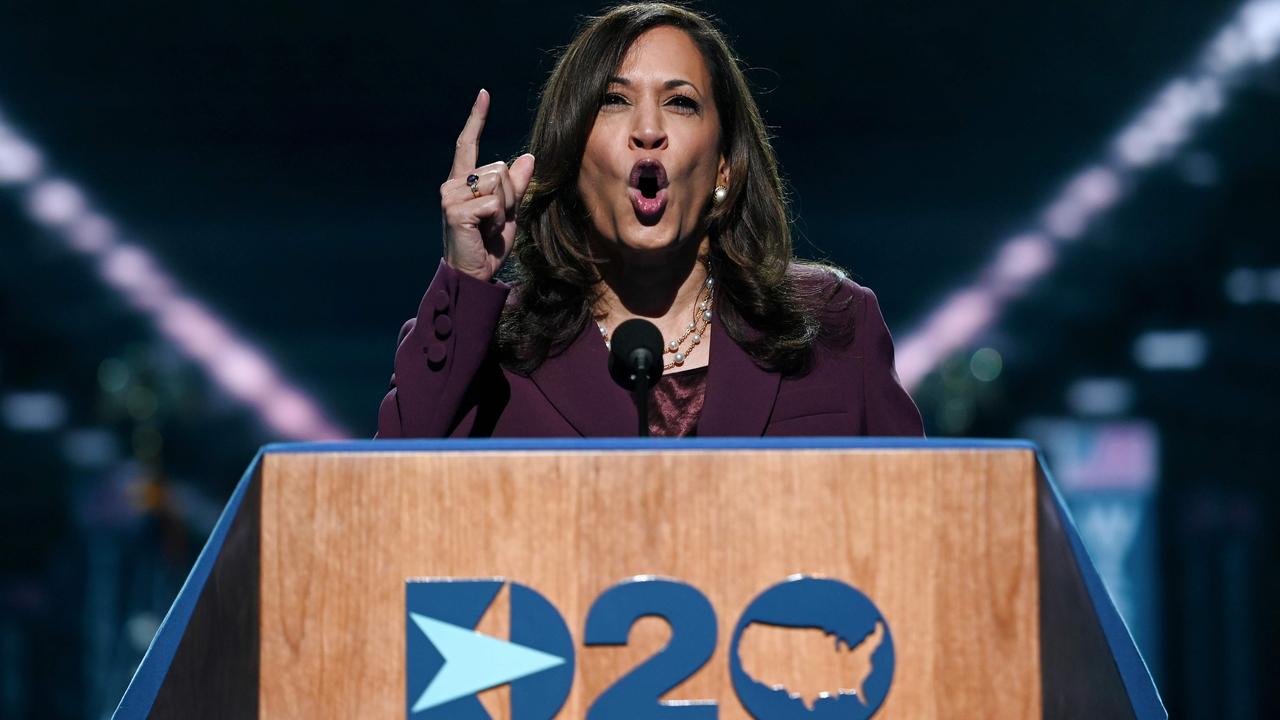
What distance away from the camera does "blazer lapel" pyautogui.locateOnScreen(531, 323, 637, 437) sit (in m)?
1.40

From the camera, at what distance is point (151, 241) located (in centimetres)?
562

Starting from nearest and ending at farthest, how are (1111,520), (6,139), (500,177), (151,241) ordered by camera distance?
(500,177), (6,139), (151,241), (1111,520)

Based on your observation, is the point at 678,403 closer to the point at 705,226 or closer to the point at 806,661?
the point at 705,226

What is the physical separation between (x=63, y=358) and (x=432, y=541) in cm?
576

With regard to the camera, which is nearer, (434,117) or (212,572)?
(212,572)

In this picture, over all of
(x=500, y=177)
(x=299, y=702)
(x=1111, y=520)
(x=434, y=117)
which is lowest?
(x=299, y=702)

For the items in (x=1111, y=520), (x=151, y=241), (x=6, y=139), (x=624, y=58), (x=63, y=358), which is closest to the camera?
(x=624, y=58)

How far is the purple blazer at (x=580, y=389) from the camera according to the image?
1.32 metres

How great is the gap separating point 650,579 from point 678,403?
2.23ft

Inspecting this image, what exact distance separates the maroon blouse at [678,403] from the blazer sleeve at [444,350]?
26cm

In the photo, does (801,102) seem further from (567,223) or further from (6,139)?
(567,223)

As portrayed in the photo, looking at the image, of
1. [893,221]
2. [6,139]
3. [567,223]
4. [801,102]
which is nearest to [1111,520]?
[893,221]

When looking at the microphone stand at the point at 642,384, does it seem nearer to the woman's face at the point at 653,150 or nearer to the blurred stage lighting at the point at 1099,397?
the woman's face at the point at 653,150

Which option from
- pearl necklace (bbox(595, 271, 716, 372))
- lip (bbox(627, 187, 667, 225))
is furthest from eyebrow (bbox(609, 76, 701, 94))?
pearl necklace (bbox(595, 271, 716, 372))
